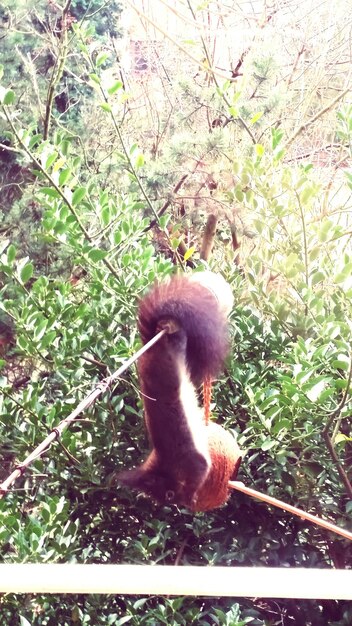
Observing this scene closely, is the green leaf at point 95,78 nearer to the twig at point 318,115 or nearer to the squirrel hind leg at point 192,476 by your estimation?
the squirrel hind leg at point 192,476

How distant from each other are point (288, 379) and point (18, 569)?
56 centimetres

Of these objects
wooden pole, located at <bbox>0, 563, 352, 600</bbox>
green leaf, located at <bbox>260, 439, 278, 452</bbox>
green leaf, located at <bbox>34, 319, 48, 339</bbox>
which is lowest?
green leaf, located at <bbox>260, 439, 278, 452</bbox>

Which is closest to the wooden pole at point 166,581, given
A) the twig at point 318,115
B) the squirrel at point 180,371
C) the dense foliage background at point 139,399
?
the squirrel at point 180,371

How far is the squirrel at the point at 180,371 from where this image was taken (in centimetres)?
56

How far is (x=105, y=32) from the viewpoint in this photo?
1.99 m

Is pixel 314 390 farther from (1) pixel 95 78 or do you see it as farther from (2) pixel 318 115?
(2) pixel 318 115

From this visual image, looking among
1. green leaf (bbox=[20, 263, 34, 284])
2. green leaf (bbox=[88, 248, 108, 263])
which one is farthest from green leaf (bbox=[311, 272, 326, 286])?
green leaf (bbox=[20, 263, 34, 284])

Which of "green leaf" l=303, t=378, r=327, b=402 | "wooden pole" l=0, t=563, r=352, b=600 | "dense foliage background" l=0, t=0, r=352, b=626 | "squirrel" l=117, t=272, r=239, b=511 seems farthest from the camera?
"dense foliage background" l=0, t=0, r=352, b=626

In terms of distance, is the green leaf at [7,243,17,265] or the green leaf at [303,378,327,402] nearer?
the green leaf at [303,378,327,402]

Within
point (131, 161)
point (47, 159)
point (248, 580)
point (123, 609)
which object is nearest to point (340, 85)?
point (131, 161)

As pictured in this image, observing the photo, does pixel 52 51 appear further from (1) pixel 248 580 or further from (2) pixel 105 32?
(1) pixel 248 580

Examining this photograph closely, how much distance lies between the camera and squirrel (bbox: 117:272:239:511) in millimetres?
562

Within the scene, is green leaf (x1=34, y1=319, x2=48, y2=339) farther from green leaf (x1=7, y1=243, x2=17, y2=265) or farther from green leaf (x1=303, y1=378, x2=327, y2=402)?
green leaf (x1=303, y1=378, x2=327, y2=402)

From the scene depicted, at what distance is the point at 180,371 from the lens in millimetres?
561
